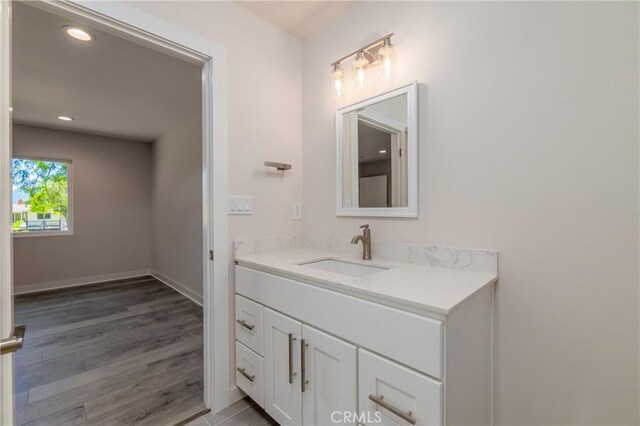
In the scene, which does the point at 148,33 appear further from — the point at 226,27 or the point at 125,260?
the point at 125,260

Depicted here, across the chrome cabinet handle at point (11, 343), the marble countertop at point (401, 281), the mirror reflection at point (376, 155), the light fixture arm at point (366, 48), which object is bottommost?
the chrome cabinet handle at point (11, 343)

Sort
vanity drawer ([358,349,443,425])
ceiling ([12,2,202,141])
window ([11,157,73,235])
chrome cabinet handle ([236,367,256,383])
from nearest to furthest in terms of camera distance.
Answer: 1. vanity drawer ([358,349,443,425])
2. chrome cabinet handle ([236,367,256,383])
3. ceiling ([12,2,202,141])
4. window ([11,157,73,235])

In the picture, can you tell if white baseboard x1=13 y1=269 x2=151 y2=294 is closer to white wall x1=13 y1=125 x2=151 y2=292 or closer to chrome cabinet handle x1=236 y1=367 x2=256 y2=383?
white wall x1=13 y1=125 x2=151 y2=292

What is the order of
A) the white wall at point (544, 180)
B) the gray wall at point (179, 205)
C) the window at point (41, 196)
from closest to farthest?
1. the white wall at point (544, 180)
2. the gray wall at point (179, 205)
3. the window at point (41, 196)

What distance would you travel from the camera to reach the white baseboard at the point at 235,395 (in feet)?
5.37

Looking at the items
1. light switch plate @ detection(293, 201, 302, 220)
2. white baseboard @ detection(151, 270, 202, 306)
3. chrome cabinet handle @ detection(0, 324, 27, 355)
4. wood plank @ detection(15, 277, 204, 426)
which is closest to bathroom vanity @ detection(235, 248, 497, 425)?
light switch plate @ detection(293, 201, 302, 220)

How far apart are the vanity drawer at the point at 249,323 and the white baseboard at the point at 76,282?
4.08 m

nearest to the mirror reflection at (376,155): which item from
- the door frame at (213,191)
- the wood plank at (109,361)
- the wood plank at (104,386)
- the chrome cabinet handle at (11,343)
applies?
the door frame at (213,191)

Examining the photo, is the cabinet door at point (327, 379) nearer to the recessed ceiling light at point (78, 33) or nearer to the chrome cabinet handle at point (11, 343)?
the chrome cabinet handle at point (11, 343)

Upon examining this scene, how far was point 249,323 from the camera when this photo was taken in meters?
1.53

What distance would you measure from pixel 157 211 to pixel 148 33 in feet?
12.7

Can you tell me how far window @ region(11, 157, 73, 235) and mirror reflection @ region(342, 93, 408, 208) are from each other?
4654 millimetres

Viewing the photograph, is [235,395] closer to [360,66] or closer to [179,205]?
[360,66]

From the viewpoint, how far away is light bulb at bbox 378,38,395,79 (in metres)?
1.49
